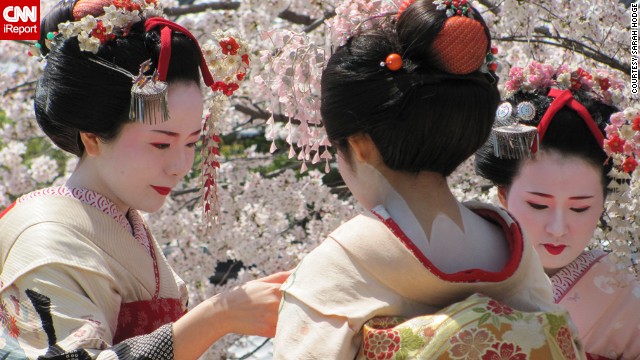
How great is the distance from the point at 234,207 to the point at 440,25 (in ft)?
12.8

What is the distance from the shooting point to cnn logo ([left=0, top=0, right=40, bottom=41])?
18.8 ft

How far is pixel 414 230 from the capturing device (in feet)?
6.61

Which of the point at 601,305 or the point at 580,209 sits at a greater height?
the point at 580,209

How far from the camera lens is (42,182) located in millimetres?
6723

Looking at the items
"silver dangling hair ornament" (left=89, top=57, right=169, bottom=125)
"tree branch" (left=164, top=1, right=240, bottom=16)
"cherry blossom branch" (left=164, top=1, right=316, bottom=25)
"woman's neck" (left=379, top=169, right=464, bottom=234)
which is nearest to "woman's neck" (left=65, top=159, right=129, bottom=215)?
"silver dangling hair ornament" (left=89, top=57, right=169, bottom=125)

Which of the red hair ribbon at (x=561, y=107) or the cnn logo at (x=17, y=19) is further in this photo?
the cnn logo at (x=17, y=19)

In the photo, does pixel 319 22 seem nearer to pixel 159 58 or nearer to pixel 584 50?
pixel 584 50

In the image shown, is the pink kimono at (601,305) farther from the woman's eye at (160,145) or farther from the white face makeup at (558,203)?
the woman's eye at (160,145)

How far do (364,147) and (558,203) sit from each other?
1137mm

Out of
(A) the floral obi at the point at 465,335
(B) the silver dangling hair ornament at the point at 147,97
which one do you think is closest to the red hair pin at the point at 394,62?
(A) the floral obi at the point at 465,335

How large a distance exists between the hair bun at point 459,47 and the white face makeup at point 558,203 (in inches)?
40.1

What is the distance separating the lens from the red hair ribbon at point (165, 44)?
2.62 metres

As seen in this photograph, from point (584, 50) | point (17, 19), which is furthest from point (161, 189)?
point (17, 19)

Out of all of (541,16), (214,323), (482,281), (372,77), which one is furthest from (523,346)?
(541,16)
